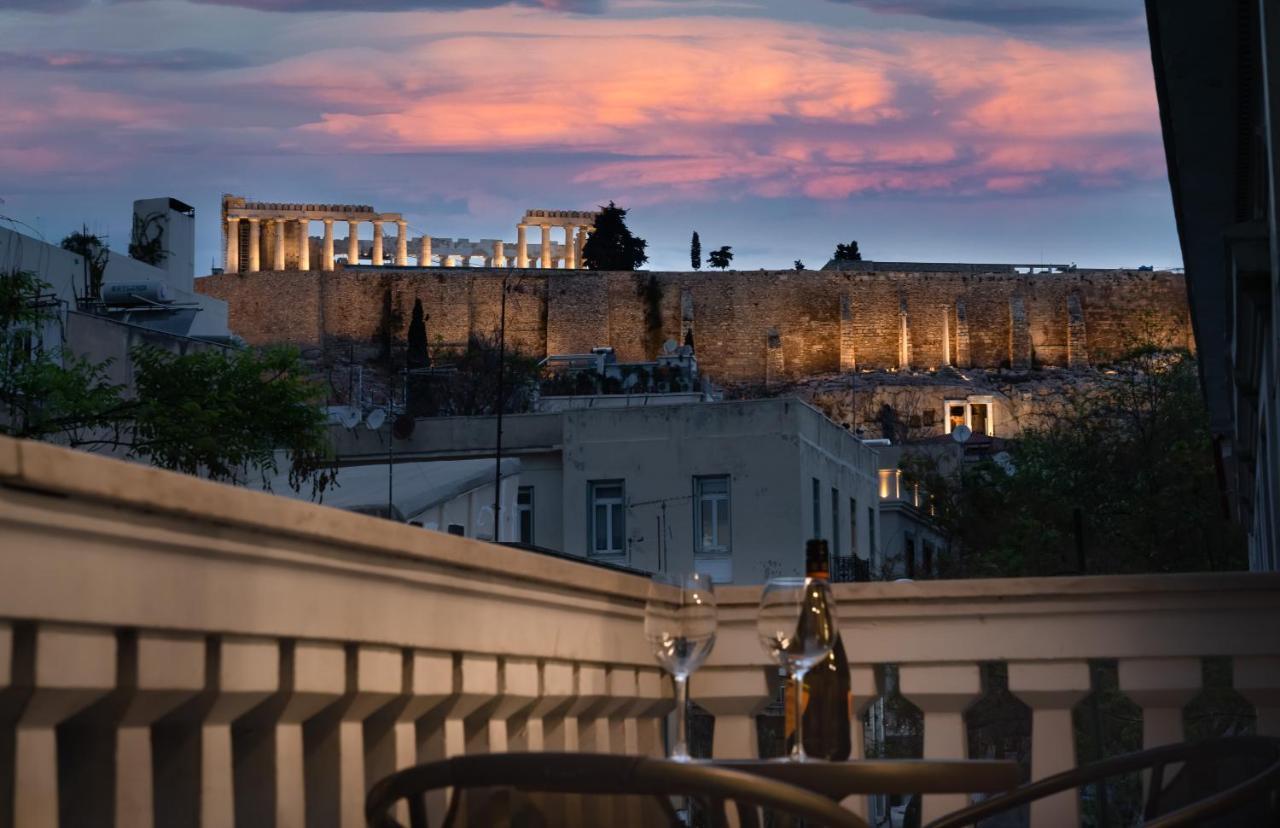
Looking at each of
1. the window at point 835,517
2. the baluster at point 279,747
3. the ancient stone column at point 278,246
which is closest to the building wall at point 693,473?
the window at point 835,517

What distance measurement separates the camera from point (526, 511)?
25.7 m

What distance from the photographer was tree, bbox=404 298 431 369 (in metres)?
64.3

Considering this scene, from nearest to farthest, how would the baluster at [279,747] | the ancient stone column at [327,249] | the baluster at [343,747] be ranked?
the baluster at [279,747]
the baluster at [343,747]
the ancient stone column at [327,249]

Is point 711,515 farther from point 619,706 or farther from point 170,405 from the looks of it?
point 619,706

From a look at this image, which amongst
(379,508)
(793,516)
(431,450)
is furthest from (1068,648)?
(431,450)

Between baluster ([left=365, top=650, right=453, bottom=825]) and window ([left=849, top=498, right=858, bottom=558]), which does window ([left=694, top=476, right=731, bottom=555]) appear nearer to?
window ([left=849, top=498, right=858, bottom=558])

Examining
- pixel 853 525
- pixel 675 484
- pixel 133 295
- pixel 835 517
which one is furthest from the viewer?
pixel 133 295

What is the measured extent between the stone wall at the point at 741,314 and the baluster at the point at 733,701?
67028 mm

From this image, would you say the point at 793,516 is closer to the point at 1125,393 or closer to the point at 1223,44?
the point at 1125,393

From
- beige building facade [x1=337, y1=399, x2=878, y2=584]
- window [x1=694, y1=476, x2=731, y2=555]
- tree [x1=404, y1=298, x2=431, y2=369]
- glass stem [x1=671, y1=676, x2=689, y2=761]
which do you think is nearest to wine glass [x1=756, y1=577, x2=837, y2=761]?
glass stem [x1=671, y1=676, x2=689, y2=761]

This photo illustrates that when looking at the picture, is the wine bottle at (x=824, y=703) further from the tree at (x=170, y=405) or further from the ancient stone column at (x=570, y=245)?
the ancient stone column at (x=570, y=245)

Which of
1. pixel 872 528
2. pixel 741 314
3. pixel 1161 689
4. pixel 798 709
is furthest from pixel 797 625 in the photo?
pixel 741 314

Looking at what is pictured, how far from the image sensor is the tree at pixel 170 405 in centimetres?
2248

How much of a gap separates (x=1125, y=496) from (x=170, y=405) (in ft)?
42.1
